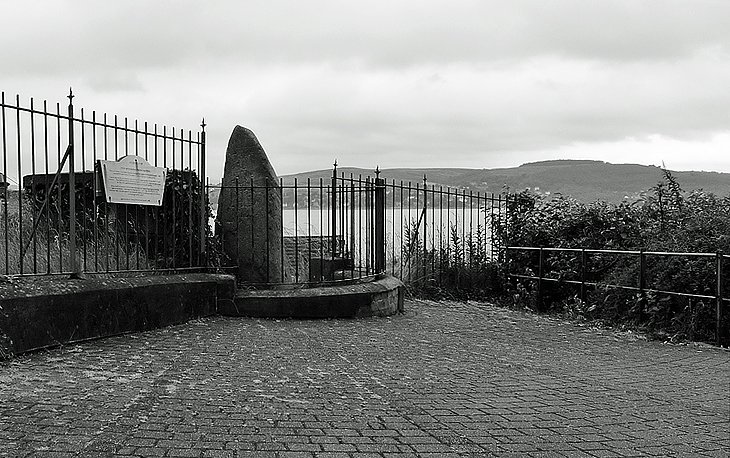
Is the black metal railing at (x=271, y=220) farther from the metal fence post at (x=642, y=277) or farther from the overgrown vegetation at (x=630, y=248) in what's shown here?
the metal fence post at (x=642, y=277)

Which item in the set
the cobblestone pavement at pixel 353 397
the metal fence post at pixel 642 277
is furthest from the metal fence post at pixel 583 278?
the cobblestone pavement at pixel 353 397

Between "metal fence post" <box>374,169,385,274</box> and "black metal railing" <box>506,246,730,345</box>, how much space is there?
279cm

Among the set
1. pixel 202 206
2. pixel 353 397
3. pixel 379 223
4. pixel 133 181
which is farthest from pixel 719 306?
pixel 133 181

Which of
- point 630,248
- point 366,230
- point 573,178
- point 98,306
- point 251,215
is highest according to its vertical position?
point 573,178

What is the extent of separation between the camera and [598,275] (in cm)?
1316

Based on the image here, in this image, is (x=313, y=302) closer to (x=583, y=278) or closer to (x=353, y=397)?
(x=583, y=278)

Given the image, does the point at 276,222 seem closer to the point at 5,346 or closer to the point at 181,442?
the point at 5,346

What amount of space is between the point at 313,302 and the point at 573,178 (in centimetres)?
1535

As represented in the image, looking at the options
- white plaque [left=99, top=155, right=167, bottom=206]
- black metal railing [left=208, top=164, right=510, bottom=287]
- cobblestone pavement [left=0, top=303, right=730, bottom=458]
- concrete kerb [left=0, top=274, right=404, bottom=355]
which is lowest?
cobblestone pavement [left=0, top=303, right=730, bottom=458]

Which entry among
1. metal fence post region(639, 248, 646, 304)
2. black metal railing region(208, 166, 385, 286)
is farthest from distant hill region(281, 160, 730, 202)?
metal fence post region(639, 248, 646, 304)

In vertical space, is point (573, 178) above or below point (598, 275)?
above

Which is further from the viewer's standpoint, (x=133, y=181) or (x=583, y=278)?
(x=583, y=278)

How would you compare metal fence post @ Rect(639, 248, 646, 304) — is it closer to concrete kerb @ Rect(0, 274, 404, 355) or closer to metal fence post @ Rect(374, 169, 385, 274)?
concrete kerb @ Rect(0, 274, 404, 355)

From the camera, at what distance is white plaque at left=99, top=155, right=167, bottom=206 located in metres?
8.98
